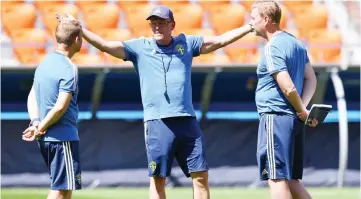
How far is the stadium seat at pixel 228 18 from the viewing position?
49.3 ft

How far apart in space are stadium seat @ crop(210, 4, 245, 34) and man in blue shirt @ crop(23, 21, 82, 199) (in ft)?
24.7

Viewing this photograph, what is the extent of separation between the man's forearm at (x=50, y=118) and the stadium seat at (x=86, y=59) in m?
6.69

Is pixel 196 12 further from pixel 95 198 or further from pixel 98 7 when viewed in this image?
pixel 95 198

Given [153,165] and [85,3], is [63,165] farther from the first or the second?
[85,3]

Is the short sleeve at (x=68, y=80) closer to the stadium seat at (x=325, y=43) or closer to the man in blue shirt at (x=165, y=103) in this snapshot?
the man in blue shirt at (x=165, y=103)

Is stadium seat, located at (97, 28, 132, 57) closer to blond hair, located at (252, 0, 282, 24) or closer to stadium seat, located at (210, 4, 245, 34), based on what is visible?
stadium seat, located at (210, 4, 245, 34)

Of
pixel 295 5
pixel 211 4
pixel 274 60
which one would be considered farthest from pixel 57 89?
pixel 295 5

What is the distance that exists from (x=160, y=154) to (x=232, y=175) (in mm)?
5927

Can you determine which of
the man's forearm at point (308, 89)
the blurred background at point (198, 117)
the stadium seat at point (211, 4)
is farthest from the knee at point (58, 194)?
the stadium seat at point (211, 4)

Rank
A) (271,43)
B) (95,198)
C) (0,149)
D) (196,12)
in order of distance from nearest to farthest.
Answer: (271,43) → (95,198) → (0,149) → (196,12)

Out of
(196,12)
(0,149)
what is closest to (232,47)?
(196,12)

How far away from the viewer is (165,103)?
7883 millimetres

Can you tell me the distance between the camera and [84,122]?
45.2ft

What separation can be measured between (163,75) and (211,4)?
7868 millimetres
